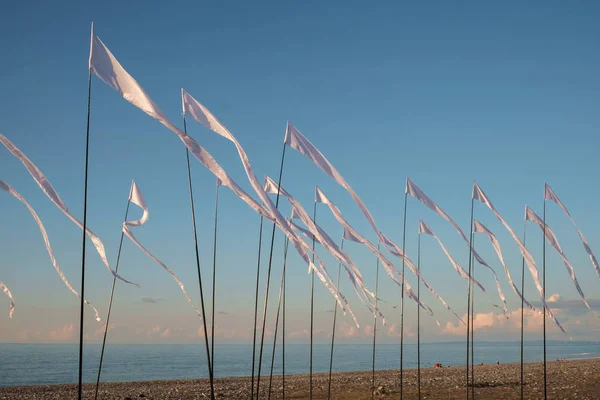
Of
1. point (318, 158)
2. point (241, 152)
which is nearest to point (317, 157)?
point (318, 158)

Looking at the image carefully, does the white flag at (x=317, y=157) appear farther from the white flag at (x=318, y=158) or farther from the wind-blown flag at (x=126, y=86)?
the wind-blown flag at (x=126, y=86)

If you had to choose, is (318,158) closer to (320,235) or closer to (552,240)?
(320,235)

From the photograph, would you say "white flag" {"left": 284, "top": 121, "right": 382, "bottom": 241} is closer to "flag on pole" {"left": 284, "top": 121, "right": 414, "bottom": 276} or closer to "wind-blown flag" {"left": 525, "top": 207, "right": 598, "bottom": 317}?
"flag on pole" {"left": 284, "top": 121, "right": 414, "bottom": 276}

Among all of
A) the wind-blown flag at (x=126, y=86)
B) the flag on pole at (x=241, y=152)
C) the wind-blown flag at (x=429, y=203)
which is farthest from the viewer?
the wind-blown flag at (x=429, y=203)

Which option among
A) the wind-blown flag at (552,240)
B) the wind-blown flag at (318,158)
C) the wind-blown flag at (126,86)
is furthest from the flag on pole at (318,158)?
the wind-blown flag at (552,240)

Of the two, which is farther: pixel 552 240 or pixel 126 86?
pixel 552 240

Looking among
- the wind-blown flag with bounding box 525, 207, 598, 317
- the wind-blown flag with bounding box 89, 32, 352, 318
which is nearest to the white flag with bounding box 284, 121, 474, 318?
the wind-blown flag with bounding box 89, 32, 352, 318

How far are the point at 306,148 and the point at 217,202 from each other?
226 cm

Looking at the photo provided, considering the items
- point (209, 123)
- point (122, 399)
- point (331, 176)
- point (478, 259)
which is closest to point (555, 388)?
point (478, 259)

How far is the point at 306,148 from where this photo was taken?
31.2ft

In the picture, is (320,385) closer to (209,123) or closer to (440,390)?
(440,390)

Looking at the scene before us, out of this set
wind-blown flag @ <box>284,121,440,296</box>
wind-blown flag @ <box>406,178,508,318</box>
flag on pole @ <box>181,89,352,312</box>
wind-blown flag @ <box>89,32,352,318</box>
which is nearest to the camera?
wind-blown flag @ <box>89,32,352,318</box>

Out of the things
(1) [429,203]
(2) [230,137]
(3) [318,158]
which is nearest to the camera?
(2) [230,137]

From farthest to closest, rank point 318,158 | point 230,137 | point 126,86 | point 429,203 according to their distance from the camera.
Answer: point 429,203 < point 318,158 < point 230,137 < point 126,86
